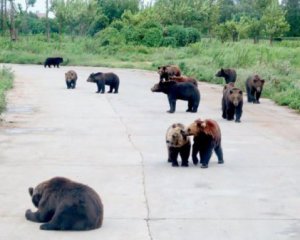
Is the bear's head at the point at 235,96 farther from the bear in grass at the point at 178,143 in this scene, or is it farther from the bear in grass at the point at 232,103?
the bear in grass at the point at 178,143

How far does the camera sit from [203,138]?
11477 millimetres

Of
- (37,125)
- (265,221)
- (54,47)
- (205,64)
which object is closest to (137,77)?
(205,64)

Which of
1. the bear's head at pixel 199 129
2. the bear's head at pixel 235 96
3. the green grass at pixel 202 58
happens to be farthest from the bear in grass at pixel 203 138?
the green grass at pixel 202 58

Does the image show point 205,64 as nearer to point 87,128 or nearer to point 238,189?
point 87,128

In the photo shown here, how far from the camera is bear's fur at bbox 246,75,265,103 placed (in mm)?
22500

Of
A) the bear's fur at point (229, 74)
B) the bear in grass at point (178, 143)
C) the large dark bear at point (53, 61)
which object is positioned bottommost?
the large dark bear at point (53, 61)

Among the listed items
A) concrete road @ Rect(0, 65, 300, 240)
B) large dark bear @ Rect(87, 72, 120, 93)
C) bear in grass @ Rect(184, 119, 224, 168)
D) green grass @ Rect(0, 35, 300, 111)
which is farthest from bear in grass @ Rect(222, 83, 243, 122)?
large dark bear @ Rect(87, 72, 120, 93)

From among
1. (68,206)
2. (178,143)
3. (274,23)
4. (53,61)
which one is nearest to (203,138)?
(178,143)

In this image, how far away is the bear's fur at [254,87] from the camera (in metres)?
22.5

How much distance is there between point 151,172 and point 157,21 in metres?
55.3

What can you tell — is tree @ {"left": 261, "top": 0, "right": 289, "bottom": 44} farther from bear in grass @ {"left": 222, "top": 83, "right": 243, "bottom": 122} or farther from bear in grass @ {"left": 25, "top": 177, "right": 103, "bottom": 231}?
bear in grass @ {"left": 25, "top": 177, "right": 103, "bottom": 231}

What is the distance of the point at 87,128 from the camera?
656 inches

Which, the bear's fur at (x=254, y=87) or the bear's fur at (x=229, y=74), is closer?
the bear's fur at (x=254, y=87)

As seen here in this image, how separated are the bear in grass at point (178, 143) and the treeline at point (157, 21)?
46.7 metres
